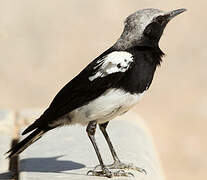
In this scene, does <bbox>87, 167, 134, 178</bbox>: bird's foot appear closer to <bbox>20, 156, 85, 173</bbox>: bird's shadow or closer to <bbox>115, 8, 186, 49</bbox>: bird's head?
<bbox>20, 156, 85, 173</bbox>: bird's shadow

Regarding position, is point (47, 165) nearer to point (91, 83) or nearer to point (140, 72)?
point (91, 83)

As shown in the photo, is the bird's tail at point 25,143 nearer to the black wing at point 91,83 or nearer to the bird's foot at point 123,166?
the black wing at point 91,83

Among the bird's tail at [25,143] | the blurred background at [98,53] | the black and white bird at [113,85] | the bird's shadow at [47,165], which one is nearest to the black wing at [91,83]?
the black and white bird at [113,85]

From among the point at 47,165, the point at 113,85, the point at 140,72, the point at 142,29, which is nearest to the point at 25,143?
the point at 47,165

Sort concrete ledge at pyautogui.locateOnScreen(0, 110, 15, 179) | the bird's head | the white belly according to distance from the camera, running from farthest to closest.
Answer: concrete ledge at pyautogui.locateOnScreen(0, 110, 15, 179) < the bird's head < the white belly

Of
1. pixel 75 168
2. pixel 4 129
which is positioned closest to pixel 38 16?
pixel 4 129

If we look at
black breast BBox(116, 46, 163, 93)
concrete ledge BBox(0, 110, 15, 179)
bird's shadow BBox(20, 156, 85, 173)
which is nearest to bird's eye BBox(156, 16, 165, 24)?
black breast BBox(116, 46, 163, 93)
